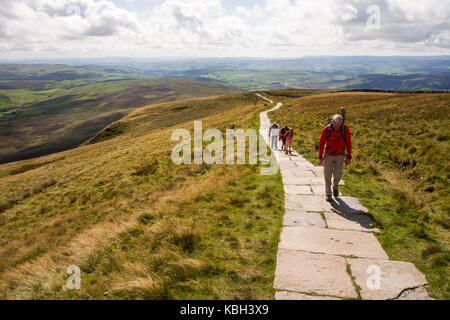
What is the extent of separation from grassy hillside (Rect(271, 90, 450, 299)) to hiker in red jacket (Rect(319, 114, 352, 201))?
4.36 ft

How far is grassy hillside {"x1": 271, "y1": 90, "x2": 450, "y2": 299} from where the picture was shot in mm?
4953

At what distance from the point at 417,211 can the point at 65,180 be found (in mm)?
23416

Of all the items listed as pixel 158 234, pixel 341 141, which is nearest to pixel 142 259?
pixel 158 234

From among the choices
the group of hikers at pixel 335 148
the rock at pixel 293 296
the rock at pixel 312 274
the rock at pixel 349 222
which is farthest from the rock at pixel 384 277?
the group of hikers at pixel 335 148

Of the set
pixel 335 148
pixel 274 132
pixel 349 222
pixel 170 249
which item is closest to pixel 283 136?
pixel 274 132

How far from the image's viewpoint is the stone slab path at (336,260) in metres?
3.97

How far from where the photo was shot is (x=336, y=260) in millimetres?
4785

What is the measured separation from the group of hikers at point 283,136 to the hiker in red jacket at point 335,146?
25.1 ft

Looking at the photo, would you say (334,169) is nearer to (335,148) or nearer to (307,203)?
(335,148)

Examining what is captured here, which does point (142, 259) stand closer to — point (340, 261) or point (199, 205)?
point (199, 205)

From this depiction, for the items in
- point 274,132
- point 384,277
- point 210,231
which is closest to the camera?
point 384,277

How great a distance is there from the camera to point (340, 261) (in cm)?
476

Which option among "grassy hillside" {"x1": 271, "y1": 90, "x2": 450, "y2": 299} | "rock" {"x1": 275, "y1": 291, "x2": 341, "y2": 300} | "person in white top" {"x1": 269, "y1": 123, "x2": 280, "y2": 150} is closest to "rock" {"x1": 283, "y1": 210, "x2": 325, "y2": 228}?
"grassy hillside" {"x1": 271, "y1": 90, "x2": 450, "y2": 299}

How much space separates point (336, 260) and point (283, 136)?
11740 mm
